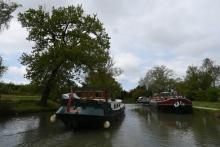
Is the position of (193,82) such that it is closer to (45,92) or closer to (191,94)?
(191,94)

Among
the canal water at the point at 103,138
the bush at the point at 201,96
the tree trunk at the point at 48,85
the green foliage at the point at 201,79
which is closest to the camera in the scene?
the canal water at the point at 103,138

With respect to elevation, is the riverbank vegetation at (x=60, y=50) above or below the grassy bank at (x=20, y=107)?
above

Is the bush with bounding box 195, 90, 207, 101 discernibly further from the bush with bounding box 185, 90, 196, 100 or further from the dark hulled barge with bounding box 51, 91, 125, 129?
the dark hulled barge with bounding box 51, 91, 125, 129

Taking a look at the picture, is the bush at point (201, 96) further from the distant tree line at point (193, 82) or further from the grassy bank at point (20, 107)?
the grassy bank at point (20, 107)

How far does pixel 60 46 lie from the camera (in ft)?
151

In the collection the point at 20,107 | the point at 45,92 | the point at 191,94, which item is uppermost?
the point at 191,94

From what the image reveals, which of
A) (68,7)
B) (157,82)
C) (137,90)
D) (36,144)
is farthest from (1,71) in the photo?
(137,90)

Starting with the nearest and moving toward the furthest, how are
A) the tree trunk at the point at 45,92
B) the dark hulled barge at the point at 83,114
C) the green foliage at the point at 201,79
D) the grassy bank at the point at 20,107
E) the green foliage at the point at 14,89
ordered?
the dark hulled barge at the point at 83,114 < the grassy bank at the point at 20,107 < the tree trunk at the point at 45,92 < the green foliage at the point at 14,89 < the green foliage at the point at 201,79

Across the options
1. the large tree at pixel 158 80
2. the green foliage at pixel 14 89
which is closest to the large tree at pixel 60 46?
the green foliage at pixel 14 89

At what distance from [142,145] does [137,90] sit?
11085cm

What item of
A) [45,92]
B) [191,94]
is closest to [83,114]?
[45,92]

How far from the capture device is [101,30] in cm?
4916

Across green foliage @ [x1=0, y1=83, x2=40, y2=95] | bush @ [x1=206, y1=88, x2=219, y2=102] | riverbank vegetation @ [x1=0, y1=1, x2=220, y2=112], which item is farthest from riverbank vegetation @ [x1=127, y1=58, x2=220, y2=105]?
green foliage @ [x1=0, y1=83, x2=40, y2=95]

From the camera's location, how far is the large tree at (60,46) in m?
45.9
